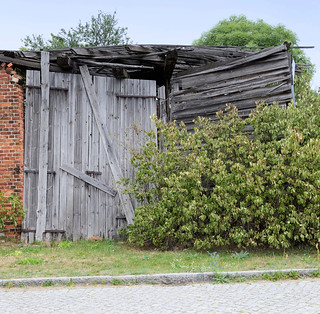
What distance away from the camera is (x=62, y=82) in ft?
32.2

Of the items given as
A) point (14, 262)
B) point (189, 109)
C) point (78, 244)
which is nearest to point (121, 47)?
point (189, 109)

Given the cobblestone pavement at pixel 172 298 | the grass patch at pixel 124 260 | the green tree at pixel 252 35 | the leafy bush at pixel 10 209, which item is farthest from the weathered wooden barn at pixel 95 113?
the green tree at pixel 252 35

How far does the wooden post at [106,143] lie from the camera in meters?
9.55

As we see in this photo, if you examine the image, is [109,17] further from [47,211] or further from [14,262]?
[14,262]

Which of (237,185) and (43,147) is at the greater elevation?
(43,147)

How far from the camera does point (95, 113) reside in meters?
9.77

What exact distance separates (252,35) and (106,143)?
21.9 m

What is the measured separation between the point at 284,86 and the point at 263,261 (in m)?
4.38

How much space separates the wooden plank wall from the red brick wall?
12.9 ft

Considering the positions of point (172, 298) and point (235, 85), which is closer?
point (172, 298)

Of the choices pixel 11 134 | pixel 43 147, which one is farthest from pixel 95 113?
pixel 11 134

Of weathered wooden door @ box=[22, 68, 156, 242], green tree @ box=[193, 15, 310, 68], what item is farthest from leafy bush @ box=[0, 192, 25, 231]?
green tree @ box=[193, 15, 310, 68]

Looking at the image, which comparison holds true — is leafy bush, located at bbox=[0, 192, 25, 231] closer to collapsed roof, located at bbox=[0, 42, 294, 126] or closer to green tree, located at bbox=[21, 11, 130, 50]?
collapsed roof, located at bbox=[0, 42, 294, 126]

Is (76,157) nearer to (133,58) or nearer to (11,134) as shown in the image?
(11,134)
